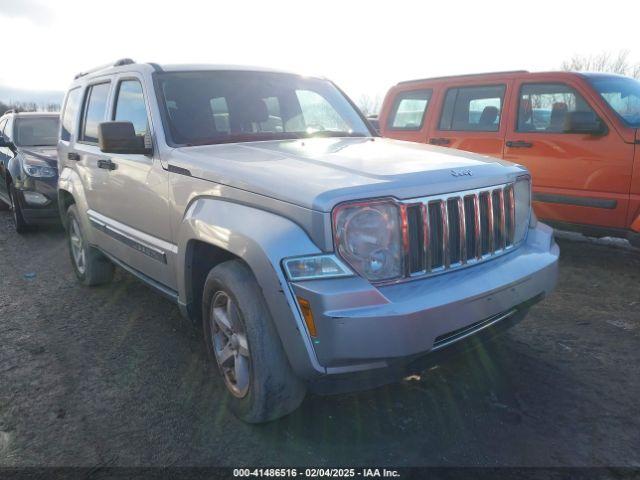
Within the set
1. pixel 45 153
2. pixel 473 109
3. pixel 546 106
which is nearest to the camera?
pixel 546 106

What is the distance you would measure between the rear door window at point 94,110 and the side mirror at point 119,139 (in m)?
1.18

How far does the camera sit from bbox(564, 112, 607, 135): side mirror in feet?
16.6

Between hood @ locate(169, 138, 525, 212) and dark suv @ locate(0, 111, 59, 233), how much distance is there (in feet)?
15.3

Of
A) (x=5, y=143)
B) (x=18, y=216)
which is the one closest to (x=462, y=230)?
(x=18, y=216)

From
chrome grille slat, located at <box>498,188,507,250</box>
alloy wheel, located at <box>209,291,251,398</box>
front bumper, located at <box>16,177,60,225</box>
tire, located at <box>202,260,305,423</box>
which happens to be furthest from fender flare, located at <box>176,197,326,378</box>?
front bumper, located at <box>16,177,60,225</box>

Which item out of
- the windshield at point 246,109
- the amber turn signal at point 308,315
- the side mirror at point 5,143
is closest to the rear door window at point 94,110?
the windshield at point 246,109

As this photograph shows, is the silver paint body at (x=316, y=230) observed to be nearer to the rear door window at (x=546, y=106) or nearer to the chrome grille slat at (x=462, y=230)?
the chrome grille slat at (x=462, y=230)

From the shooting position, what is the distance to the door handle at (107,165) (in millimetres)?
3807

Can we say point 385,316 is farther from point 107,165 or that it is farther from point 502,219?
point 107,165

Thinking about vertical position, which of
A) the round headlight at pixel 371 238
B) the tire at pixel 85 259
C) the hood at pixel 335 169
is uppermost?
the hood at pixel 335 169

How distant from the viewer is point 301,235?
219 cm

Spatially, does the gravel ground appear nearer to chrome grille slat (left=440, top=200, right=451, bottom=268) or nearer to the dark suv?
chrome grille slat (left=440, top=200, right=451, bottom=268)

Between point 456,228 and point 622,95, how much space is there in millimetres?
4010

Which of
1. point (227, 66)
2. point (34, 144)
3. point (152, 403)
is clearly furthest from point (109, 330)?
point (34, 144)
